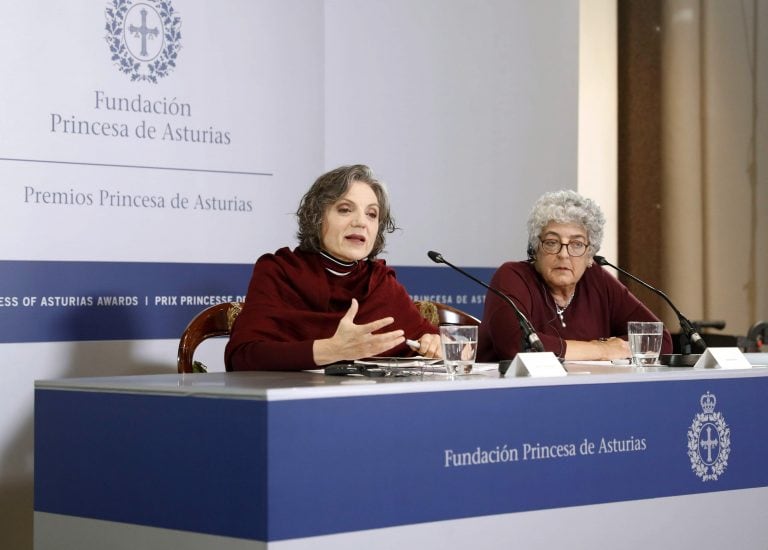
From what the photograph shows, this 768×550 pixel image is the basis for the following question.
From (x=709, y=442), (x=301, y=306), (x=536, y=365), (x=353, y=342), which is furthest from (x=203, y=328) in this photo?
(x=709, y=442)

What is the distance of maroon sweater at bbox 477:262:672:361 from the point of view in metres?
3.39

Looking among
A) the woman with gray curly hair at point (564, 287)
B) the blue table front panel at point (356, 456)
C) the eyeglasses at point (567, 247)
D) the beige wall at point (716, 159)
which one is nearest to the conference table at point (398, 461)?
the blue table front panel at point (356, 456)

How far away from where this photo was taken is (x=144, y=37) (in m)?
3.84

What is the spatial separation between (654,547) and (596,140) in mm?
3914

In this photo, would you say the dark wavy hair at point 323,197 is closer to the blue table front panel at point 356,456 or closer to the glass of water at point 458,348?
the glass of water at point 458,348

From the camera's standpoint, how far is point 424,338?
10.2 feet

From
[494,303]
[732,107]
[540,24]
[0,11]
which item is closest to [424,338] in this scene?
[494,303]

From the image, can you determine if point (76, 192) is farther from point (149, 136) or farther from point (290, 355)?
point (290, 355)

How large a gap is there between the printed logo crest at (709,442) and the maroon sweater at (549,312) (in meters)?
0.70

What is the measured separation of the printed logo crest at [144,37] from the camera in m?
3.78

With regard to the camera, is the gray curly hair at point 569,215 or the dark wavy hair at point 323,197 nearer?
the dark wavy hair at point 323,197

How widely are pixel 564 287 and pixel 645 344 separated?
0.76 metres

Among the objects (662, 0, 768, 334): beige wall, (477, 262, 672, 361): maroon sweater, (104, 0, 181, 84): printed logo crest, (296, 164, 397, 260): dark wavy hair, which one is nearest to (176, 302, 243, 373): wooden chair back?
(296, 164, 397, 260): dark wavy hair

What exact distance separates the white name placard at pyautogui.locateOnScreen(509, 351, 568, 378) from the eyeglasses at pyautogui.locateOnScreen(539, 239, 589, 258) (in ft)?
3.84
